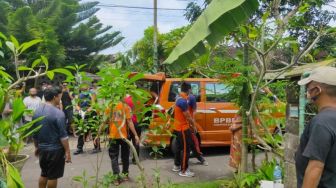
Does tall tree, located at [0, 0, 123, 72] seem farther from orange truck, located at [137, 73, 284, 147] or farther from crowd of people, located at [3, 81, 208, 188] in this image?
crowd of people, located at [3, 81, 208, 188]

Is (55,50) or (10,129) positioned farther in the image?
(55,50)

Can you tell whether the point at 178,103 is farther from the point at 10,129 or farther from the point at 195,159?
the point at 10,129

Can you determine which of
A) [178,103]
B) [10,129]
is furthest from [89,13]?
[10,129]

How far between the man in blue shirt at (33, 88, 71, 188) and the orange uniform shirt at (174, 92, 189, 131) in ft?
7.29

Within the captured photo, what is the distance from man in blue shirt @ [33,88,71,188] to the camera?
4762mm

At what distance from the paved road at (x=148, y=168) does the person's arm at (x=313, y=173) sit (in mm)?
3812

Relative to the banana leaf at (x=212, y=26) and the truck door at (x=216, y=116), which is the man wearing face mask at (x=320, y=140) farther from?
the truck door at (x=216, y=116)

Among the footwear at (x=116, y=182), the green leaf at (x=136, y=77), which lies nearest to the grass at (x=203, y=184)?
the footwear at (x=116, y=182)

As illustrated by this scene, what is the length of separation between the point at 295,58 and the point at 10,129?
3.21 meters

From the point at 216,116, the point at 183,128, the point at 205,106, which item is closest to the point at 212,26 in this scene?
the point at 183,128

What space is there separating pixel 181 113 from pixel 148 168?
4.89 ft

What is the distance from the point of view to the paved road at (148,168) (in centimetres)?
643

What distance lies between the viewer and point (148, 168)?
7.23 meters

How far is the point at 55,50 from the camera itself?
53.9 ft
